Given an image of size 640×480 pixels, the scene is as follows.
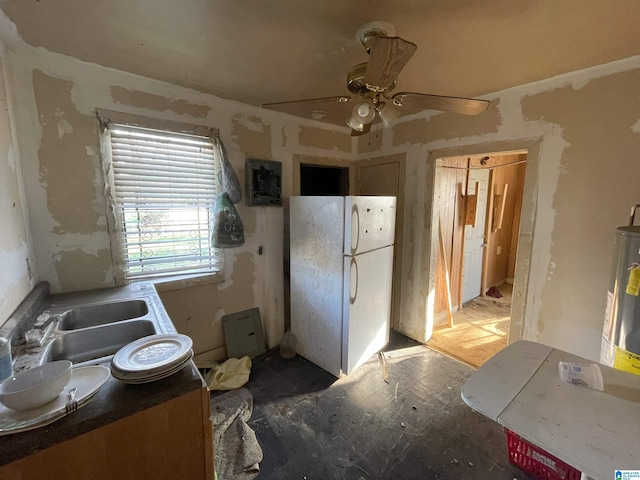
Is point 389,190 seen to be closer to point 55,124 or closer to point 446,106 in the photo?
point 446,106

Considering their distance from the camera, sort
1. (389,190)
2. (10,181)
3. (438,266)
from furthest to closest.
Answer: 1. (438,266)
2. (389,190)
3. (10,181)

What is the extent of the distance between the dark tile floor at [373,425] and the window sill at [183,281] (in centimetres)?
92

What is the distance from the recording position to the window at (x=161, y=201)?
1929mm

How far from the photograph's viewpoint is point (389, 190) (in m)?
2.99

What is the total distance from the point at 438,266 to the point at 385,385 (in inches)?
65.0

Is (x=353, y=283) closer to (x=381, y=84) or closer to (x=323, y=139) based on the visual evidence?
(x=381, y=84)

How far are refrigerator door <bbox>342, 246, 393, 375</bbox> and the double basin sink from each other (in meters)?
1.39

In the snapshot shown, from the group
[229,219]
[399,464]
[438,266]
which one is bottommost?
[399,464]

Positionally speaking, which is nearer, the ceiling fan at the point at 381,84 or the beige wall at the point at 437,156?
the ceiling fan at the point at 381,84

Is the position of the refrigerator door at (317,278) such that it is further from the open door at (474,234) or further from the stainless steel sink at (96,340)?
the open door at (474,234)

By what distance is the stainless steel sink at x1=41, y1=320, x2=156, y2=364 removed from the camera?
1.28 m

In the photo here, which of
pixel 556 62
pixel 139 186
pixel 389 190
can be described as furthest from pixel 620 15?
pixel 139 186

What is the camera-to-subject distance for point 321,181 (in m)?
3.55

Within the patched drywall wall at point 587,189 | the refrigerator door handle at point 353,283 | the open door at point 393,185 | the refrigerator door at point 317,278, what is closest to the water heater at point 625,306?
the patched drywall wall at point 587,189
